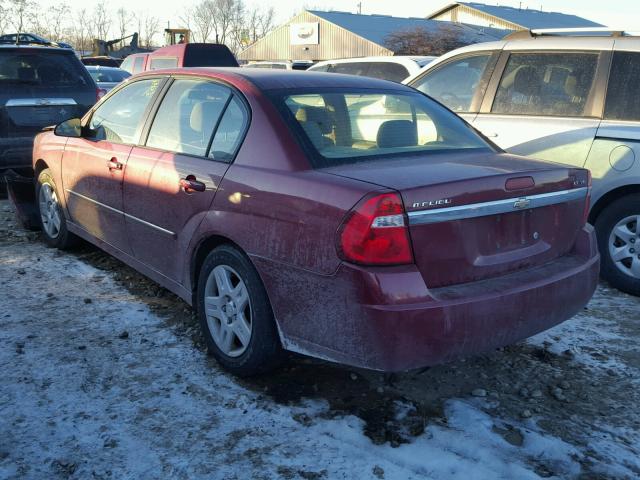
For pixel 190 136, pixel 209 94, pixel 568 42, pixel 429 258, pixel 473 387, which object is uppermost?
pixel 568 42

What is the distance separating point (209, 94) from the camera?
3.88 meters

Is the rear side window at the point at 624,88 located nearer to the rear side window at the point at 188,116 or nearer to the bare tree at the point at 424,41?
the rear side window at the point at 188,116

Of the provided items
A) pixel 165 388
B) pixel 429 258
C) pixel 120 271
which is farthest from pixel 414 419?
pixel 120 271

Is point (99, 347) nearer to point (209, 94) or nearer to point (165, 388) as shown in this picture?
point (165, 388)

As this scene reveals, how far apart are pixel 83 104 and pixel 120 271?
9.79ft

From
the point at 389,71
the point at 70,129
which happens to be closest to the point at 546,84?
the point at 70,129

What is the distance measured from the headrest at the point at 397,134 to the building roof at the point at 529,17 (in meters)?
49.1

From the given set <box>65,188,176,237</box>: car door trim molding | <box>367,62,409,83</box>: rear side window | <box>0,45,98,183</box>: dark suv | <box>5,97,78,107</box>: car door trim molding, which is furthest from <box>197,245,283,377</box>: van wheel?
<box>367,62,409,83</box>: rear side window

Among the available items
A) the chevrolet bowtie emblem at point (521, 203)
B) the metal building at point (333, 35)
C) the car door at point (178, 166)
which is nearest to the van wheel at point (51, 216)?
the car door at point (178, 166)

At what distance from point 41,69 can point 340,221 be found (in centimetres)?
585

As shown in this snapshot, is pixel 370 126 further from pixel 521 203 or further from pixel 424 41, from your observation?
pixel 424 41

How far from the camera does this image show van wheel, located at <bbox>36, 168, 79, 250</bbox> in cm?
554

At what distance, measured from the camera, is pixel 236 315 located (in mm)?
3436

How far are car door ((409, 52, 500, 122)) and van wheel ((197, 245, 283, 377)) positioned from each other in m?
3.13
